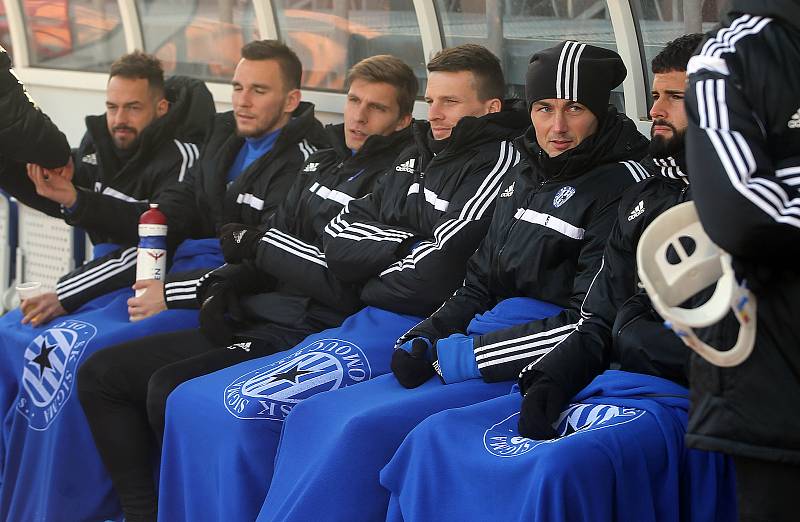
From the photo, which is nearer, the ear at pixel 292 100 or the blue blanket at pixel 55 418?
the blue blanket at pixel 55 418

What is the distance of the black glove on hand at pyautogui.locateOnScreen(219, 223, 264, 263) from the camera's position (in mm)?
4625

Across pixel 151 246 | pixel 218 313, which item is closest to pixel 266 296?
pixel 218 313

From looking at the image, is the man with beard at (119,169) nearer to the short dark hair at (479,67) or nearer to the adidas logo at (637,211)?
the short dark hair at (479,67)

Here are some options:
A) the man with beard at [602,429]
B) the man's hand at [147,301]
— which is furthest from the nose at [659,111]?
the man's hand at [147,301]

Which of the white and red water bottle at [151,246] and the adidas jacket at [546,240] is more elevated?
the adidas jacket at [546,240]

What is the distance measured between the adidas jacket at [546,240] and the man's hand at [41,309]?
6.34 ft

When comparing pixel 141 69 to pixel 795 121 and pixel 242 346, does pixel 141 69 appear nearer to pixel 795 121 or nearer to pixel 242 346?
pixel 242 346

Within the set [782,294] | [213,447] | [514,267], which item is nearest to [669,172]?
[514,267]

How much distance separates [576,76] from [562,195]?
0.36m

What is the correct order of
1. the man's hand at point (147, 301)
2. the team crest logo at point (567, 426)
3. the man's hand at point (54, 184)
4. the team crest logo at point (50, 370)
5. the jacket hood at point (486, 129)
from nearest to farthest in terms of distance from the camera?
1. the team crest logo at point (567, 426)
2. the jacket hood at point (486, 129)
3. the team crest logo at point (50, 370)
4. the man's hand at point (147, 301)
5. the man's hand at point (54, 184)

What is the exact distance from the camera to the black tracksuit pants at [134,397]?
4.21 metres

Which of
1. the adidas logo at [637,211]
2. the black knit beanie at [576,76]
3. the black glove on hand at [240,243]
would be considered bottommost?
the black glove on hand at [240,243]

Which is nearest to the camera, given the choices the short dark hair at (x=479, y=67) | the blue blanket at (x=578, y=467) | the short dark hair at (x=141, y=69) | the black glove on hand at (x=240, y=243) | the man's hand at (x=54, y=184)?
the blue blanket at (x=578, y=467)

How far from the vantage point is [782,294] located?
2.22 meters
